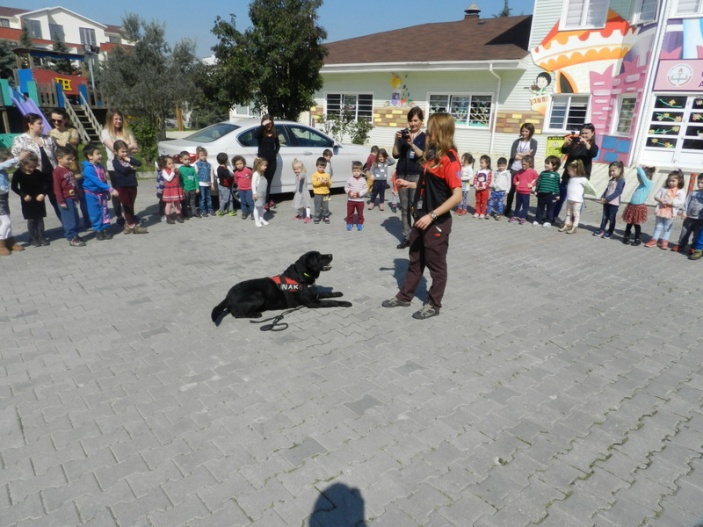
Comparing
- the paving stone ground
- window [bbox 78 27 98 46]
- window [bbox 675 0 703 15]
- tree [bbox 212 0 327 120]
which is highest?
window [bbox 78 27 98 46]

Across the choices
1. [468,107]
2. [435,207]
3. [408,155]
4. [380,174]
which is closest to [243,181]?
[380,174]

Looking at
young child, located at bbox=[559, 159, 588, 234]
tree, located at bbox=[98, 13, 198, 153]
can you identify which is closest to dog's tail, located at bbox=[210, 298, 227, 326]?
young child, located at bbox=[559, 159, 588, 234]

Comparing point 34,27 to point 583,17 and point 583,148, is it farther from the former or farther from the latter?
point 583,148

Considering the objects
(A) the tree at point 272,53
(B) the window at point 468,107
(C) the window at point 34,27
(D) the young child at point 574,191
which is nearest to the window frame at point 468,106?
(B) the window at point 468,107

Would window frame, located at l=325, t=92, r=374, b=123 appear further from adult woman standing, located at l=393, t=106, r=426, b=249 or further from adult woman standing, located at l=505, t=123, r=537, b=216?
adult woman standing, located at l=393, t=106, r=426, b=249

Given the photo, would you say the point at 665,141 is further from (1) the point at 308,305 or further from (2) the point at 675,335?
(1) the point at 308,305

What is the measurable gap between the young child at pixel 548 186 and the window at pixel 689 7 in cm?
859

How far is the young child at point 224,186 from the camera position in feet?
29.2

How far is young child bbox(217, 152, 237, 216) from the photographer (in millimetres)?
8898

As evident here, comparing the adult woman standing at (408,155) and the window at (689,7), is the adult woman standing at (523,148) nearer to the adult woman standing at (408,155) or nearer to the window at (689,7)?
the adult woman standing at (408,155)

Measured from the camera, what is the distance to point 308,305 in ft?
16.4

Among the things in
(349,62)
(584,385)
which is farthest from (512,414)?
(349,62)

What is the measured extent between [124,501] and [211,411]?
0.85 meters

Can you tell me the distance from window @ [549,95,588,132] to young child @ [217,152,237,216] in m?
12.6
